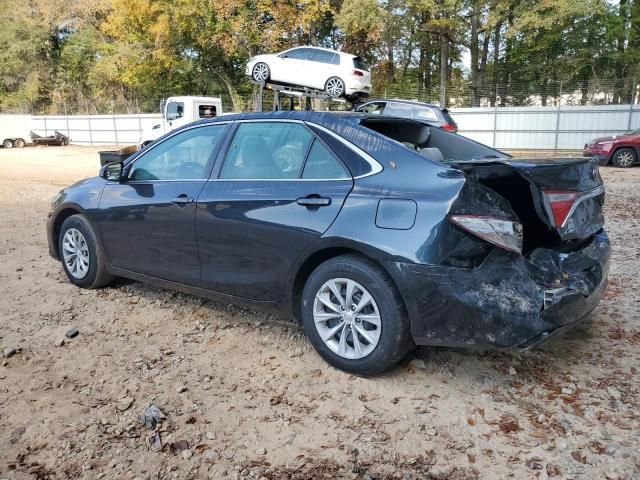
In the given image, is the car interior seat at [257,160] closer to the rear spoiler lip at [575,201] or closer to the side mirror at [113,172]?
the side mirror at [113,172]

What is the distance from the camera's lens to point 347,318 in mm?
3225

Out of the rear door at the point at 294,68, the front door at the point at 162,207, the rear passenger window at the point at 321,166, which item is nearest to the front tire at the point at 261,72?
the rear door at the point at 294,68

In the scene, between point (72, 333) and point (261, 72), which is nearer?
point (72, 333)

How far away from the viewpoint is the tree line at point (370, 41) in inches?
1033

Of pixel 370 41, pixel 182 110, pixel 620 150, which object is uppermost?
pixel 370 41

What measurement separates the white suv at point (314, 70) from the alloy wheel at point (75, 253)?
35.4 ft

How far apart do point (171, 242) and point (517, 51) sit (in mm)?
34026

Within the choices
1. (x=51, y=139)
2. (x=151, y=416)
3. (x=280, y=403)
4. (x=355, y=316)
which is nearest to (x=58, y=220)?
(x=151, y=416)

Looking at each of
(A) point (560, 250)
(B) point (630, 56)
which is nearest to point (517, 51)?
(B) point (630, 56)

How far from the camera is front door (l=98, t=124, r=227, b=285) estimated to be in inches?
156

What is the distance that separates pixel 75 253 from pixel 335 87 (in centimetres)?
1108

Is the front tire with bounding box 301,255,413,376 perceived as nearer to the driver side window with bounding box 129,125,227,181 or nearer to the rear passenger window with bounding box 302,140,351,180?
the rear passenger window with bounding box 302,140,351,180

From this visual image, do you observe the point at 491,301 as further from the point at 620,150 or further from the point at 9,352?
the point at 620,150

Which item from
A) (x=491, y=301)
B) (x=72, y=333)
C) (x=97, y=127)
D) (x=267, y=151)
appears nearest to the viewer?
(x=491, y=301)
